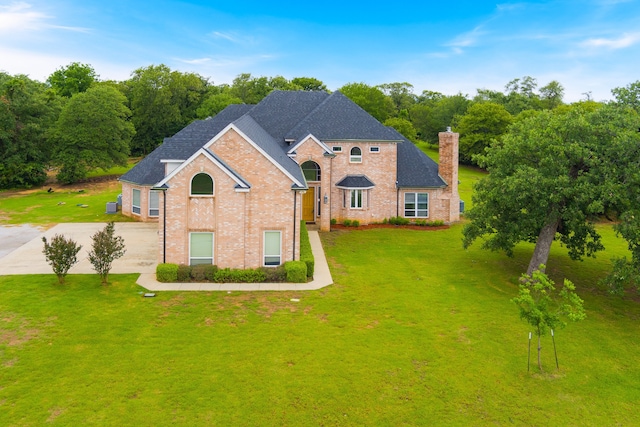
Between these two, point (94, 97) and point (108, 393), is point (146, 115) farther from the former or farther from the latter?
point (108, 393)

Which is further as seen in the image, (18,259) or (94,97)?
(94,97)

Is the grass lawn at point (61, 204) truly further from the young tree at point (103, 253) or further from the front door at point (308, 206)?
the young tree at point (103, 253)

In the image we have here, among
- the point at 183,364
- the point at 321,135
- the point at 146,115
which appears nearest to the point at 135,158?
the point at 146,115

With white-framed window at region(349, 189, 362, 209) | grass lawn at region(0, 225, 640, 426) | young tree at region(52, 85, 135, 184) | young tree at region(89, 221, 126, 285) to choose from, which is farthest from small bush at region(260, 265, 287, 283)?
young tree at region(52, 85, 135, 184)

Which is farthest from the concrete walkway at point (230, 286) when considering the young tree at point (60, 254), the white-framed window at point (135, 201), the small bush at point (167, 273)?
the white-framed window at point (135, 201)

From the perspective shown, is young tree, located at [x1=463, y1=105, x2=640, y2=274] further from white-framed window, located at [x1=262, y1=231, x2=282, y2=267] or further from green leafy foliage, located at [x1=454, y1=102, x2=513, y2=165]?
green leafy foliage, located at [x1=454, y1=102, x2=513, y2=165]
